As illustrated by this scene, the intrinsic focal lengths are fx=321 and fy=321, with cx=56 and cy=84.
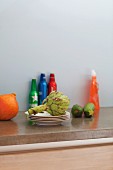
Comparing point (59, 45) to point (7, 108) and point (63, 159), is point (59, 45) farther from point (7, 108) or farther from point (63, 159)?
point (63, 159)

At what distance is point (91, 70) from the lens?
2016 millimetres

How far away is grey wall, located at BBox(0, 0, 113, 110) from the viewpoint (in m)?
1.82

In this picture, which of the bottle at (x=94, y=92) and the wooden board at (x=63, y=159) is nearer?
the wooden board at (x=63, y=159)

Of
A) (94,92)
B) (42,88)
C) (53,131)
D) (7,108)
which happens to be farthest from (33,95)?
(53,131)

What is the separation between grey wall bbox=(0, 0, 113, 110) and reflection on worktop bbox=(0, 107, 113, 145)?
1.27 ft

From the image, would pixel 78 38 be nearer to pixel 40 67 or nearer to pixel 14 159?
pixel 40 67

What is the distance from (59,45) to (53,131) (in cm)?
76

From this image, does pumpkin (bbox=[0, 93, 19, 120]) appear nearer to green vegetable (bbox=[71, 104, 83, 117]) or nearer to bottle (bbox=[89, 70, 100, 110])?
green vegetable (bbox=[71, 104, 83, 117])

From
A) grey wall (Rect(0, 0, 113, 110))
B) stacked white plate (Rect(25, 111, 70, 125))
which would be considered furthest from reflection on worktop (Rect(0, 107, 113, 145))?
grey wall (Rect(0, 0, 113, 110))

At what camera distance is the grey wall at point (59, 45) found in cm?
182

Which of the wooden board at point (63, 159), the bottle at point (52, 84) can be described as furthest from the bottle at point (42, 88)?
the wooden board at point (63, 159)

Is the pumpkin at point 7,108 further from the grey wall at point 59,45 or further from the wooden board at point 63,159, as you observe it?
the wooden board at point 63,159

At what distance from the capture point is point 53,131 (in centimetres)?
131

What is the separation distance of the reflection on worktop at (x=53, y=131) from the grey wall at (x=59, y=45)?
388 millimetres
